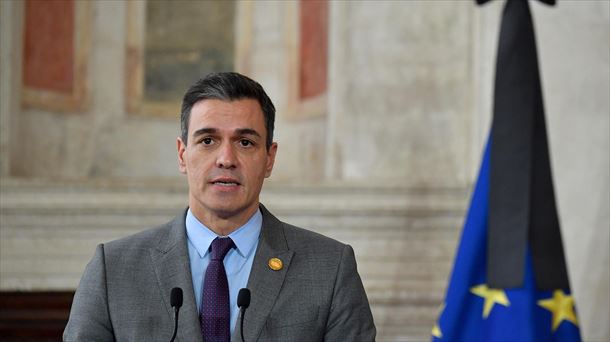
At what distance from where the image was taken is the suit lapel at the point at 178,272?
100 inches

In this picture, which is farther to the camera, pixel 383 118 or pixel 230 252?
pixel 383 118

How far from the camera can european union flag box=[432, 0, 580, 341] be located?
9.26 feet

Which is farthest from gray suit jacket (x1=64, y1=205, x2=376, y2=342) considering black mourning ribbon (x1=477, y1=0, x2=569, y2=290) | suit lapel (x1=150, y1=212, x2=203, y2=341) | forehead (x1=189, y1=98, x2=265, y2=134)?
black mourning ribbon (x1=477, y1=0, x2=569, y2=290)

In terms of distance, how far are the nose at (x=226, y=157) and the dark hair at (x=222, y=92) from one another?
145 millimetres

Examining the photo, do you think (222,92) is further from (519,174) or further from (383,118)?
(383,118)

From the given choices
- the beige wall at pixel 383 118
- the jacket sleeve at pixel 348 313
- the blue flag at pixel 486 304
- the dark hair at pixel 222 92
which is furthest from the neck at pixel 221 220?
the beige wall at pixel 383 118

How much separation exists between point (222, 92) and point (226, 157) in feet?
0.66

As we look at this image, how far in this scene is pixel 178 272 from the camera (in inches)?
105

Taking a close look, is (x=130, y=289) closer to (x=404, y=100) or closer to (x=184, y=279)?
(x=184, y=279)

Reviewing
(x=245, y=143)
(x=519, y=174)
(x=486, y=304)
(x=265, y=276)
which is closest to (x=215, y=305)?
(x=265, y=276)

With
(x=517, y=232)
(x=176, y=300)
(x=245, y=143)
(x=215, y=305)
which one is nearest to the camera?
(x=176, y=300)

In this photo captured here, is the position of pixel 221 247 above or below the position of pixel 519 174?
below

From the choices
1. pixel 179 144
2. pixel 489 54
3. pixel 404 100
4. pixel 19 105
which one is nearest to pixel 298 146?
pixel 404 100

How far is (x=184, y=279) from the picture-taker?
104 inches
